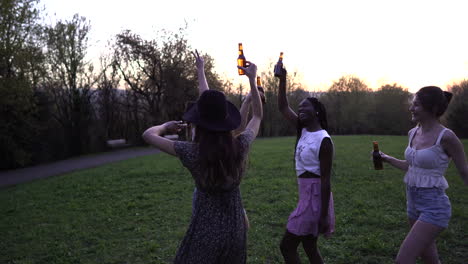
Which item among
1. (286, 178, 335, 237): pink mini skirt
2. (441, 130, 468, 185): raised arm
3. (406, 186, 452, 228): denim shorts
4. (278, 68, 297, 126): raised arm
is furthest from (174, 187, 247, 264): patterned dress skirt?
(441, 130, 468, 185): raised arm

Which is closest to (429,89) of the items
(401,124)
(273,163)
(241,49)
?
(241,49)

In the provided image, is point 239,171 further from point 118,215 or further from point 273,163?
point 273,163

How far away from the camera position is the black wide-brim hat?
234 centimetres

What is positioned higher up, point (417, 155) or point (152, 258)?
point (417, 155)

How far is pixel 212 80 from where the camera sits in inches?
1390

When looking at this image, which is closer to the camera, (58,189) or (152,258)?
(152,258)

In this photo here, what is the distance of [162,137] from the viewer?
8.18 feet

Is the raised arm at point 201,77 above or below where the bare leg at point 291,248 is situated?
above

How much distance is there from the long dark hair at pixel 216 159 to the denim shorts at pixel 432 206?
188 centimetres

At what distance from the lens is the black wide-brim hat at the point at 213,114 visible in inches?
92.0

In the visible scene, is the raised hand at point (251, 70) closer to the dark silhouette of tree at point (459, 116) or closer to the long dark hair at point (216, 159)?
the long dark hair at point (216, 159)

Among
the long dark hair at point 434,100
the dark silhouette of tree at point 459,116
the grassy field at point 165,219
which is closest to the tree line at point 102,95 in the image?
the dark silhouette of tree at point 459,116

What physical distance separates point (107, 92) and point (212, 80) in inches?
390

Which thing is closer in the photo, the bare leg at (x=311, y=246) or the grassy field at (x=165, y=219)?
the bare leg at (x=311, y=246)
